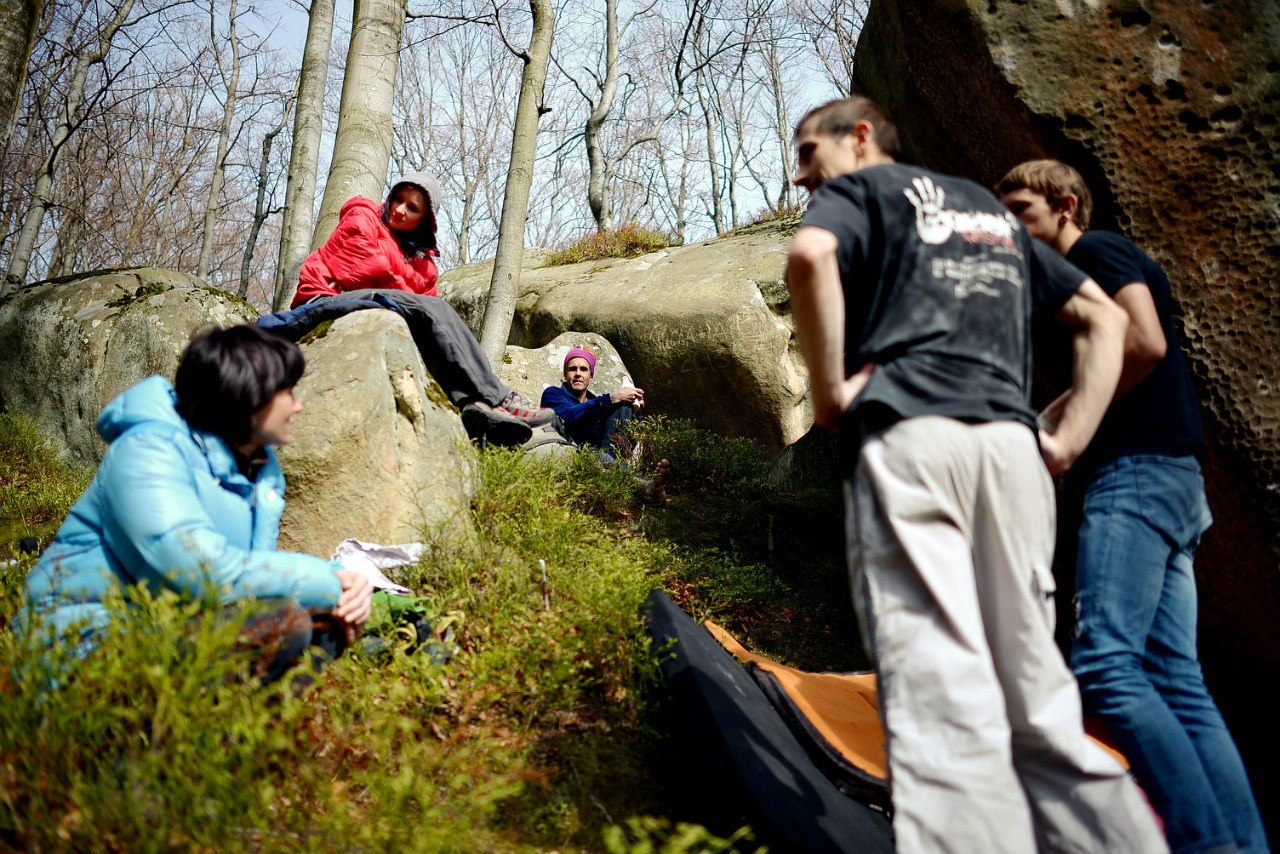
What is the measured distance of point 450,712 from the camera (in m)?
3.07

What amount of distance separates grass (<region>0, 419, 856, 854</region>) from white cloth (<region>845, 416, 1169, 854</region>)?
19.9 inches

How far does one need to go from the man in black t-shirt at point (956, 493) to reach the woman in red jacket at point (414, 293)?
3.38 m

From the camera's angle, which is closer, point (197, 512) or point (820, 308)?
point (820, 308)

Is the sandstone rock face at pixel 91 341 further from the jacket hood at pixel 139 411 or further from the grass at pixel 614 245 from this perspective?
the grass at pixel 614 245

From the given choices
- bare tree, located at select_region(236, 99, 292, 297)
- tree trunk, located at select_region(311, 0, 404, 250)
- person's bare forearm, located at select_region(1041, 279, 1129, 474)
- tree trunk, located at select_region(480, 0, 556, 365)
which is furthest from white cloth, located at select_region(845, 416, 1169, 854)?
bare tree, located at select_region(236, 99, 292, 297)

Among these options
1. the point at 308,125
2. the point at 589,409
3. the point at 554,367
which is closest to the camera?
the point at 589,409

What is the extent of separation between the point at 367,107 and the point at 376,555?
437 cm

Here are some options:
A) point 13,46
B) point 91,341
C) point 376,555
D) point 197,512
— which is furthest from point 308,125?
point 197,512

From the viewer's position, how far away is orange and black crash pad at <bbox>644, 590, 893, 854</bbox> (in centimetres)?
243

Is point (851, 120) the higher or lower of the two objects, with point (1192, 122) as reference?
lower

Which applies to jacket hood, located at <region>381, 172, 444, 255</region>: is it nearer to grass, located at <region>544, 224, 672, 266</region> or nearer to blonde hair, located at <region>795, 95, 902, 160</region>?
blonde hair, located at <region>795, 95, 902, 160</region>

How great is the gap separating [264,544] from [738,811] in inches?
67.7

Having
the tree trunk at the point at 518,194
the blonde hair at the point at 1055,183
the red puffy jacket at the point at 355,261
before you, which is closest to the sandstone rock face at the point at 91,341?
the red puffy jacket at the point at 355,261

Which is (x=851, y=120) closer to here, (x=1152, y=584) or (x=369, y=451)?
(x=1152, y=584)
